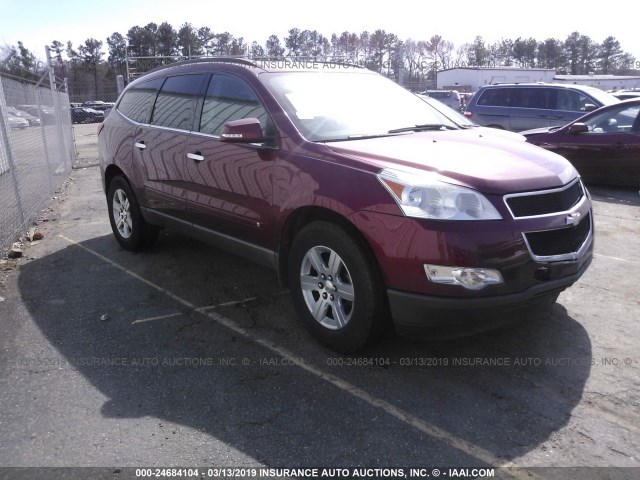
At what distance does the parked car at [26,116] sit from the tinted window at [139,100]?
69.5 inches

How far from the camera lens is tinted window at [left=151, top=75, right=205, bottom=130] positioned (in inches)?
191

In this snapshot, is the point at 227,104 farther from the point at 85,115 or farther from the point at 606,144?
the point at 85,115

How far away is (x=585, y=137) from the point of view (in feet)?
30.2

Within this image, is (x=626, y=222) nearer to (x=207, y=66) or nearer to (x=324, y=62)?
(x=324, y=62)

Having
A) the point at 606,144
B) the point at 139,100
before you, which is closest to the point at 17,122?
the point at 139,100

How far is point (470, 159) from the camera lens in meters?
3.40

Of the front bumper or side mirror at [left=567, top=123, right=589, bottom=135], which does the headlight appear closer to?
the front bumper

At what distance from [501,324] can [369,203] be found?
105 centimetres

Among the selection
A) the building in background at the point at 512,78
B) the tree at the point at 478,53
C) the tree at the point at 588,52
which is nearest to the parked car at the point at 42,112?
the building in background at the point at 512,78

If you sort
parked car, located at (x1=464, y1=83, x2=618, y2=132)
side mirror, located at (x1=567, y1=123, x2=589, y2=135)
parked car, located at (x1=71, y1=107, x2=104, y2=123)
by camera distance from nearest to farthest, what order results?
1. side mirror, located at (x1=567, y1=123, x2=589, y2=135)
2. parked car, located at (x1=464, y1=83, x2=618, y2=132)
3. parked car, located at (x1=71, y1=107, x2=104, y2=123)

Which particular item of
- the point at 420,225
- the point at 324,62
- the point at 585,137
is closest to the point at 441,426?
the point at 420,225

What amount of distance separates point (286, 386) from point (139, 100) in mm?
3906

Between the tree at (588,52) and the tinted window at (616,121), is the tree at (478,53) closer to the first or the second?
the tree at (588,52)

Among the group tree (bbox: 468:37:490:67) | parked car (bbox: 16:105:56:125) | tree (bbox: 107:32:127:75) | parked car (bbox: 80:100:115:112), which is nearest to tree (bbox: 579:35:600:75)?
tree (bbox: 468:37:490:67)
